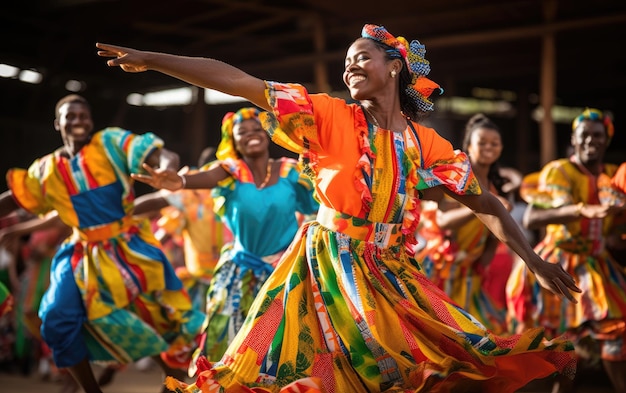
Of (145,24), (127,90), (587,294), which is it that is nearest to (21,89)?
(127,90)

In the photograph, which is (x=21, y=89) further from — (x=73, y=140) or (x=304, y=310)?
(x=304, y=310)

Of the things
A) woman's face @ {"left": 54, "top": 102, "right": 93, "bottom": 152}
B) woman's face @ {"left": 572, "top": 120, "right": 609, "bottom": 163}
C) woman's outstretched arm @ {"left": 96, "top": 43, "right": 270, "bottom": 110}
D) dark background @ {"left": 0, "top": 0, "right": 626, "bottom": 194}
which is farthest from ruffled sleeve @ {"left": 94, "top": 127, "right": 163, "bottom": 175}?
dark background @ {"left": 0, "top": 0, "right": 626, "bottom": 194}

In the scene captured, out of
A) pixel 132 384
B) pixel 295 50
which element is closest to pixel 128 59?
pixel 132 384

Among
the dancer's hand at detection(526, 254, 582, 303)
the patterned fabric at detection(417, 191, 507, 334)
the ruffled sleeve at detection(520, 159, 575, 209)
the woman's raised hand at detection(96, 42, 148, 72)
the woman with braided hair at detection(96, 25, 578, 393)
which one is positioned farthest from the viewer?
the patterned fabric at detection(417, 191, 507, 334)

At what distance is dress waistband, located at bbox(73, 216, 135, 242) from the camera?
6.63 m

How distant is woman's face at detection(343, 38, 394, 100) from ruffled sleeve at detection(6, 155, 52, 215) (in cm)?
291

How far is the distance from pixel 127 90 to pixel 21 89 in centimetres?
143

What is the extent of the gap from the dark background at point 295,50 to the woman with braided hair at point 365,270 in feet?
18.4

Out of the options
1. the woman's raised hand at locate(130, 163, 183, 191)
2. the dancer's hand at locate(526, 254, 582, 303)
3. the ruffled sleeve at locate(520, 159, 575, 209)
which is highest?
the woman's raised hand at locate(130, 163, 183, 191)

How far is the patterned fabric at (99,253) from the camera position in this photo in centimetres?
649

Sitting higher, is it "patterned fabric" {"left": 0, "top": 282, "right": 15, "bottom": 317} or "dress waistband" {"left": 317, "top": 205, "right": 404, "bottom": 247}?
"dress waistband" {"left": 317, "top": 205, "right": 404, "bottom": 247}

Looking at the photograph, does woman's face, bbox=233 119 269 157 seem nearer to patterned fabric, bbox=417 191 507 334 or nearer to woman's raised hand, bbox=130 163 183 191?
woman's raised hand, bbox=130 163 183 191

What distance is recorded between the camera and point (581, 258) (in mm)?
6984

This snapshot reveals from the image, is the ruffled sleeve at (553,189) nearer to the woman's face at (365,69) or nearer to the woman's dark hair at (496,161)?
the woman's dark hair at (496,161)
